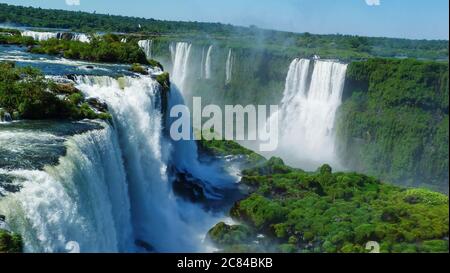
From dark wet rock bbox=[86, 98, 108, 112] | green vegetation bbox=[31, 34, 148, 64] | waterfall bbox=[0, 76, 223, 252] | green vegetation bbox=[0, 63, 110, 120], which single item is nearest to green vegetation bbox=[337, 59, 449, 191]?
waterfall bbox=[0, 76, 223, 252]

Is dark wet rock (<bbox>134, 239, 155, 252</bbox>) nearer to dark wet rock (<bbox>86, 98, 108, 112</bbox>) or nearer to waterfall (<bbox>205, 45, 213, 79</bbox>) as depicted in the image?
dark wet rock (<bbox>86, 98, 108, 112</bbox>)

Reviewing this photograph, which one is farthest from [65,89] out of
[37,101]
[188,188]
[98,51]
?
[98,51]

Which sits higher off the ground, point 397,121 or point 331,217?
point 397,121

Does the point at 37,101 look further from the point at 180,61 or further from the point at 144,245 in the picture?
the point at 180,61

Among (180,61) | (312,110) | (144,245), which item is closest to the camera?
(144,245)

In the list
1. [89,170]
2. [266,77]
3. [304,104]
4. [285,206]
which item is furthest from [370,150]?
[89,170]
